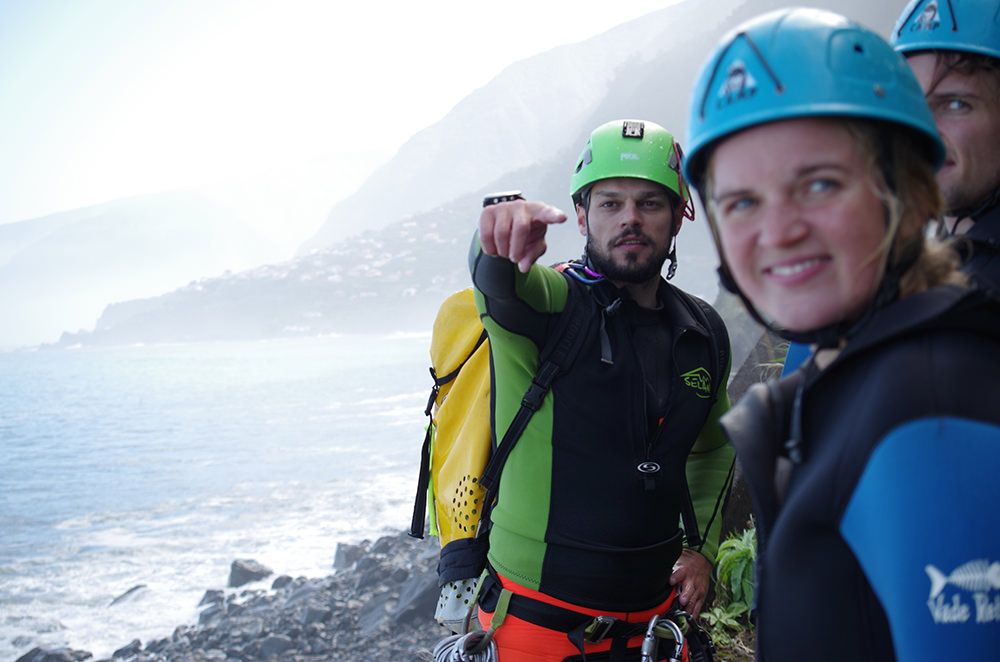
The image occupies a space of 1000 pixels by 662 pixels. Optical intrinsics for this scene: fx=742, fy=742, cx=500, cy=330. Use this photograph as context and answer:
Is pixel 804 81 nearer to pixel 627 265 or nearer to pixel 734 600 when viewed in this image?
pixel 627 265

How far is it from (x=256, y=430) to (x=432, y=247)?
131393mm

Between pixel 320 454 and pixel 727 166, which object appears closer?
pixel 727 166

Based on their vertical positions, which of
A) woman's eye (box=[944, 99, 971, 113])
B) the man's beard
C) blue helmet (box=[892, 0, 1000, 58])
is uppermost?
blue helmet (box=[892, 0, 1000, 58])

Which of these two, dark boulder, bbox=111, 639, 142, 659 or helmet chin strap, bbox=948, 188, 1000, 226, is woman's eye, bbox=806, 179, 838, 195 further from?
dark boulder, bbox=111, 639, 142, 659

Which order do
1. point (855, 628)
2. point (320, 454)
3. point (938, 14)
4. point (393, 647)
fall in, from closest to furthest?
point (855, 628)
point (938, 14)
point (393, 647)
point (320, 454)

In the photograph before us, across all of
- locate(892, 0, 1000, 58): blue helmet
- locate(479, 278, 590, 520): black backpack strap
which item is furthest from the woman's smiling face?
locate(479, 278, 590, 520): black backpack strap

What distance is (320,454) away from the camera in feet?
146

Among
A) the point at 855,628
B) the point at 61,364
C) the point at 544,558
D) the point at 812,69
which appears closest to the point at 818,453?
the point at 855,628

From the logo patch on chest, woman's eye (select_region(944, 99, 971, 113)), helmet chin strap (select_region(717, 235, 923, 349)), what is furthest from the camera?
the logo patch on chest

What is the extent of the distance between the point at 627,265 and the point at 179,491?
41.6 meters

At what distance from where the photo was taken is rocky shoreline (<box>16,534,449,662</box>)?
46.9ft

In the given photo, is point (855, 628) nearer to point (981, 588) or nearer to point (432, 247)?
point (981, 588)

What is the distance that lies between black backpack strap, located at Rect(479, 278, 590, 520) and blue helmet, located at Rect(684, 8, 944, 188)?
5.55 feet

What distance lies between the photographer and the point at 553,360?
3213 millimetres
